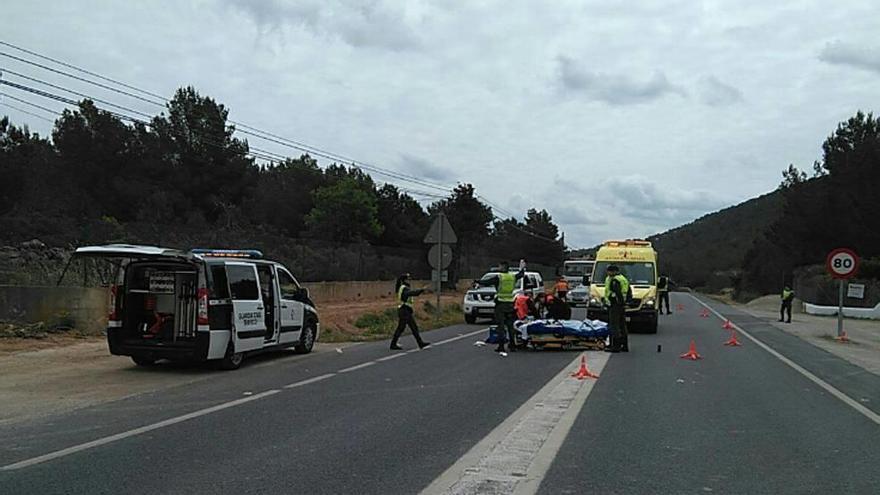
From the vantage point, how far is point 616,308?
1789cm

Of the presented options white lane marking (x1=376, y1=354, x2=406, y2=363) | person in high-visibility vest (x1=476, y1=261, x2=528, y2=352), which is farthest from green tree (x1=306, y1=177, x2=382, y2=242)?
white lane marking (x1=376, y1=354, x2=406, y2=363)

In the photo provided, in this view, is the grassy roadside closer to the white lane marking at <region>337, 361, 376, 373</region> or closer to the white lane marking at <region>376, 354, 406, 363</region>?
the white lane marking at <region>376, 354, 406, 363</region>

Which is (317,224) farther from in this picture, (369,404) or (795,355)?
(369,404)

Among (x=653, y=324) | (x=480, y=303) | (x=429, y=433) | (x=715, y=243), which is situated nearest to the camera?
(x=429, y=433)

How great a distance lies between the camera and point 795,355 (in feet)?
63.0

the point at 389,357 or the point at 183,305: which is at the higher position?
the point at 183,305

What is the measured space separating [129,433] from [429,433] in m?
3.03

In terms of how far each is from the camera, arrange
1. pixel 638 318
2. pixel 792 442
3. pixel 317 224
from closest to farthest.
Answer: pixel 792 442
pixel 638 318
pixel 317 224

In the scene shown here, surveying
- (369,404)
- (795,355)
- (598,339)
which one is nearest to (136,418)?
(369,404)

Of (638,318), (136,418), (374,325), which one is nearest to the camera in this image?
(136,418)

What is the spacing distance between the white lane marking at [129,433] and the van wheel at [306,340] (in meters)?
5.60

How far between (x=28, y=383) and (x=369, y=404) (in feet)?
18.3

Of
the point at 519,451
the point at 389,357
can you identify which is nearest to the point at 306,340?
the point at 389,357

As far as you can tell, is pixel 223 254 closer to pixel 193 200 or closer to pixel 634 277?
pixel 634 277
